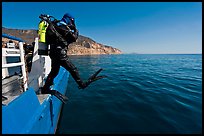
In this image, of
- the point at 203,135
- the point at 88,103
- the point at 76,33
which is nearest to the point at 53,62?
the point at 76,33

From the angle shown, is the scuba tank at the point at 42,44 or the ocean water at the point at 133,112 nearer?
the scuba tank at the point at 42,44

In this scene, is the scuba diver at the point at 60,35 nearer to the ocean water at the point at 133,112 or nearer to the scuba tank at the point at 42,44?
the scuba tank at the point at 42,44

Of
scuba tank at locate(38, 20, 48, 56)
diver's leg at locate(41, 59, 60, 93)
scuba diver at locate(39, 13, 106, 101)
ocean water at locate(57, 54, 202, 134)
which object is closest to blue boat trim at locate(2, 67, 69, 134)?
diver's leg at locate(41, 59, 60, 93)

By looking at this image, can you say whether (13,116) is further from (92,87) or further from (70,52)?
(70,52)

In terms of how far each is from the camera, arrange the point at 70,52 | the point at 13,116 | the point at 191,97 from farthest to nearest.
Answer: the point at 70,52 < the point at 191,97 < the point at 13,116

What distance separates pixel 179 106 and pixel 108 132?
338cm

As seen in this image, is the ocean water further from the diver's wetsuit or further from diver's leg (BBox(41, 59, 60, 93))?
the diver's wetsuit

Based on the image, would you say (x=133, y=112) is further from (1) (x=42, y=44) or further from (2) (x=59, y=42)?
(1) (x=42, y=44)

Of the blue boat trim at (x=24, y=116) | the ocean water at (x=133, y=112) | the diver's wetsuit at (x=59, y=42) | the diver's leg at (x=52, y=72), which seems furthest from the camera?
the ocean water at (x=133, y=112)

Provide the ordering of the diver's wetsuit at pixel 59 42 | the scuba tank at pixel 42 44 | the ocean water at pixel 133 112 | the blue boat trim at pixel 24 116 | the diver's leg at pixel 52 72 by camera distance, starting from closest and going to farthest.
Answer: the blue boat trim at pixel 24 116
the diver's wetsuit at pixel 59 42
the diver's leg at pixel 52 72
the scuba tank at pixel 42 44
the ocean water at pixel 133 112

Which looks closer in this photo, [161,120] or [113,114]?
[161,120]

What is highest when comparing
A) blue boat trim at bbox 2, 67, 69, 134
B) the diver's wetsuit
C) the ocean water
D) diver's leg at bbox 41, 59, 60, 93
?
the diver's wetsuit

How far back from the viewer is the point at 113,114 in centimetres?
489

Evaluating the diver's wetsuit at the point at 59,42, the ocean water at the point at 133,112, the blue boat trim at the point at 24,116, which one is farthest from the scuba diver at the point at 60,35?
the ocean water at the point at 133,112
